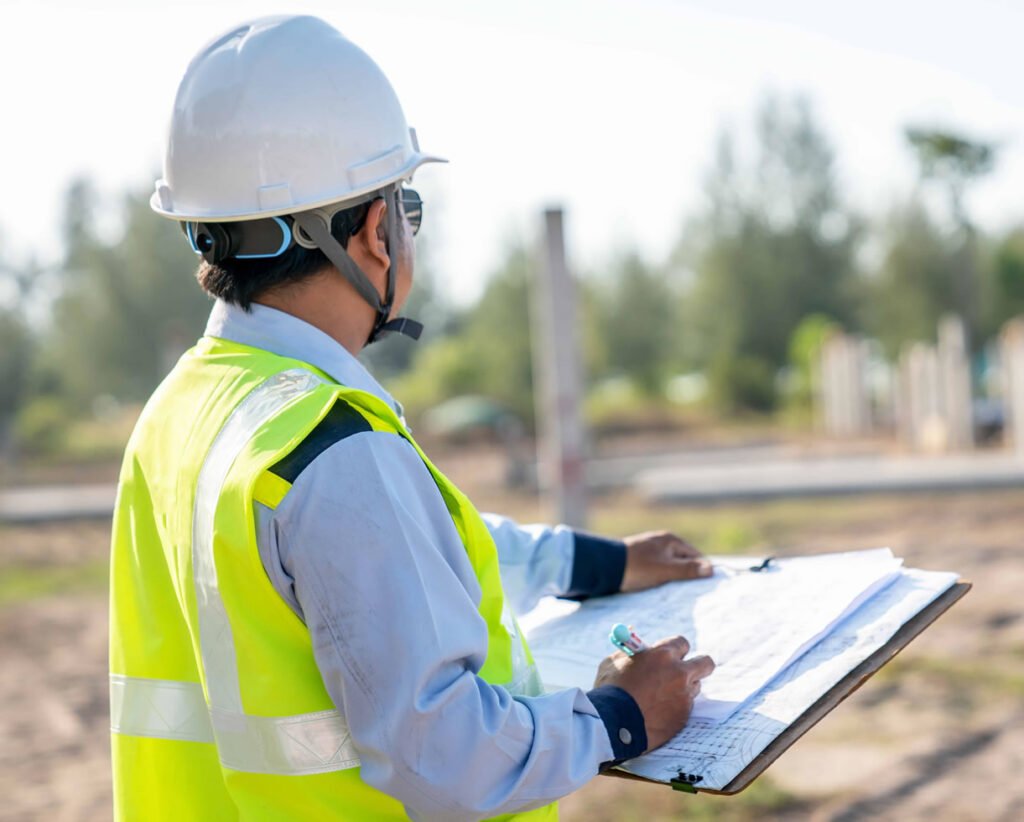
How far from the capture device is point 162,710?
1.53 meters

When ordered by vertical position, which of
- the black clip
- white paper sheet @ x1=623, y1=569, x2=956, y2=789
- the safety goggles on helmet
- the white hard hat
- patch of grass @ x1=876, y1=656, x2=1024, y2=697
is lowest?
patch of grass @ x1=876, y1=656, x2=1024, y2=697

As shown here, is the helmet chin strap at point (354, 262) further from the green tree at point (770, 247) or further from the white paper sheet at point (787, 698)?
the green tree at point (770, 247)

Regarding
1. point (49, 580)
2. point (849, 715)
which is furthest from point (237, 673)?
point (49, 580)

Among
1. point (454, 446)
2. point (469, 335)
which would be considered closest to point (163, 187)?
point (454, 446)

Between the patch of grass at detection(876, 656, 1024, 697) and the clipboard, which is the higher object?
the clipboard

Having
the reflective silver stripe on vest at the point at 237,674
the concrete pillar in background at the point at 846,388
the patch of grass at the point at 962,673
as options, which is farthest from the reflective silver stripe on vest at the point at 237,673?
the concrete pillar in background at the point at 846,388

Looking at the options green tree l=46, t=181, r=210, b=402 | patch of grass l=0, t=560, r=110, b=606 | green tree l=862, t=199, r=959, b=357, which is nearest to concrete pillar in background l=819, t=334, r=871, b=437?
green tree l=862, t=199, r=959, b=357

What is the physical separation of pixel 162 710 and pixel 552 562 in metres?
0.76

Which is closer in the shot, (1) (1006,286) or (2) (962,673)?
(2) (962,673)

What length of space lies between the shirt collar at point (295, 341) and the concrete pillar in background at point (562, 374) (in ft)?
14.8

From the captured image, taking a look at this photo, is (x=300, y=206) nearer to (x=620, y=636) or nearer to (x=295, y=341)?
(x=295, y=341)

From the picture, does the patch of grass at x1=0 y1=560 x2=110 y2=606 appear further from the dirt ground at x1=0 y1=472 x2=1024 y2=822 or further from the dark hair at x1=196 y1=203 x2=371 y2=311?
the dark hair at x1=196 y1=203 x2=371 y2=311

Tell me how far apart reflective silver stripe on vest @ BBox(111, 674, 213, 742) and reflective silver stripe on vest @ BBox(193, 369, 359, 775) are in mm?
94

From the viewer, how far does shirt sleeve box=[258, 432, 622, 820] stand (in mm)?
1253
